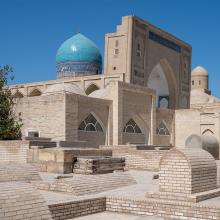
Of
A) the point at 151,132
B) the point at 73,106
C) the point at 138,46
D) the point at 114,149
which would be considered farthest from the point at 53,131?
the point at 138,46

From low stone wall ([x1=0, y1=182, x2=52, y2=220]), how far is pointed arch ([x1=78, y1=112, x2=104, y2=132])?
45.4ft

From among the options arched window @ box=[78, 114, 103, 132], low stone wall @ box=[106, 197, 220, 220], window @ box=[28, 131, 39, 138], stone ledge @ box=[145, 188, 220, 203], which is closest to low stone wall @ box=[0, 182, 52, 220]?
low stone wall @ box=[106, 197, 220, 220]

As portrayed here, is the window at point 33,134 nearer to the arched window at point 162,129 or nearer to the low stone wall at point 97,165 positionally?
the low stone wall at point 97,165

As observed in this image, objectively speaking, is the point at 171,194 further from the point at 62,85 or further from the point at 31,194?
the point at 62,85

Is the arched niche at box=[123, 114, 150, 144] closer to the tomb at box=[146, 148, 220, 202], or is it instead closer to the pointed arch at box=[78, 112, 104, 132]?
the pointed arch at box=[78, 112, 104, 132]

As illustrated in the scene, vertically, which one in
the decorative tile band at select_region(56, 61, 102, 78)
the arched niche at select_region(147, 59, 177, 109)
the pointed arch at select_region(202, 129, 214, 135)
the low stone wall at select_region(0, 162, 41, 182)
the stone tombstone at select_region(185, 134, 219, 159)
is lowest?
the low stone wall at select_region(0, 162, 41, 182)

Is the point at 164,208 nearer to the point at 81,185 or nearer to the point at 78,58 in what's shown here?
the point at 81,185

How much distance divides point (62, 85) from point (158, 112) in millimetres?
6105

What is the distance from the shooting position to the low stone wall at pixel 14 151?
12.2 meters

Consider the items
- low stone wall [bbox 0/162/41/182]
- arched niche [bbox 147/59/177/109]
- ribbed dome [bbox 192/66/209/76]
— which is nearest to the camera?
low stone wall [bbox 0/162/41/182]

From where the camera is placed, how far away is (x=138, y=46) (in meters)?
26.5

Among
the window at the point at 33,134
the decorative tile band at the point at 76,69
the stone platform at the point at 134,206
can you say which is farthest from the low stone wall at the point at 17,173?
the decorative tile band at the point at 76,69

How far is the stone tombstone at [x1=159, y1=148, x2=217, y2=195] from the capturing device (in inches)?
245

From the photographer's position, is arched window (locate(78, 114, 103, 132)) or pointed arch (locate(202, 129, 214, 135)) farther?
pointed arch (locate(202, 129, 214, 135))
